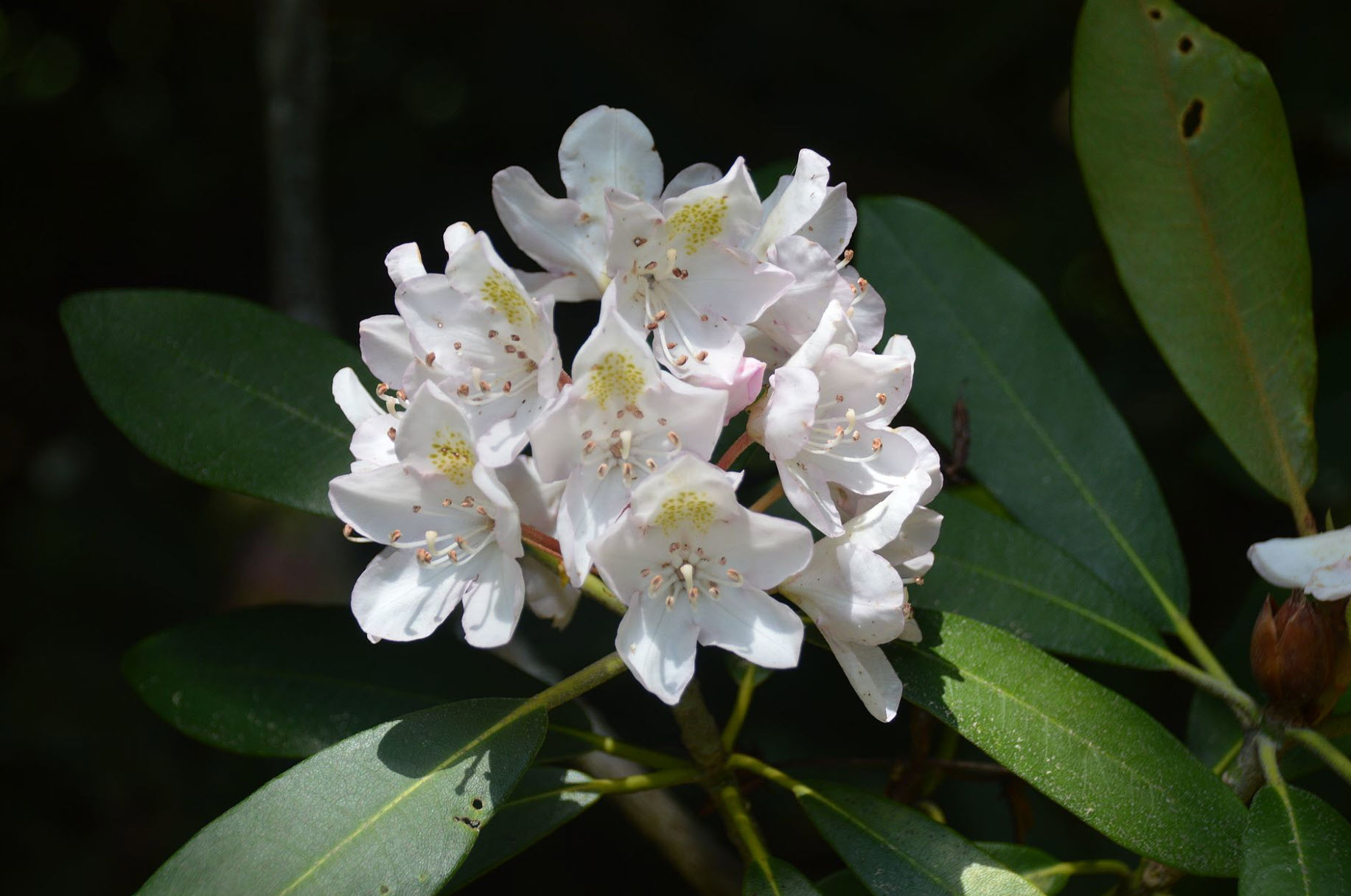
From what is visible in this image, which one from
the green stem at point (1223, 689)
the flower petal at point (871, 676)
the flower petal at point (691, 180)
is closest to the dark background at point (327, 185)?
the green stem at point (1223, 689)

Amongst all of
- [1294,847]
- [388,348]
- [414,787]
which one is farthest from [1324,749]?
[388,348]

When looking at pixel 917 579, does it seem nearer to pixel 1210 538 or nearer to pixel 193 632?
pixel 193 632

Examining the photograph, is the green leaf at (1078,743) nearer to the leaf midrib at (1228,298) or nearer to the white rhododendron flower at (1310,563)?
the white rhododendron flower at (1310,563)

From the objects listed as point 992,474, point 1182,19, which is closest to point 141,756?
point 992,474

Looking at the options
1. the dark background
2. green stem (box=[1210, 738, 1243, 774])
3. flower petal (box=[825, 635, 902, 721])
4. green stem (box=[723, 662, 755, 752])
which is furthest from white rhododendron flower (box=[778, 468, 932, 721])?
the dark background

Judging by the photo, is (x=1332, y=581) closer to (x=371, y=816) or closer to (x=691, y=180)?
(x=691, y=180)

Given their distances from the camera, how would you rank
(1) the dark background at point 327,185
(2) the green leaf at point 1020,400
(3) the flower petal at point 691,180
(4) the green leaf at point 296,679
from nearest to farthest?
(3) the flower petal at point 691,180 → (4) the green leaf at point 296,679 → (2) the green leaf at point 1020,400 → (1) the dark background at point 327,185
